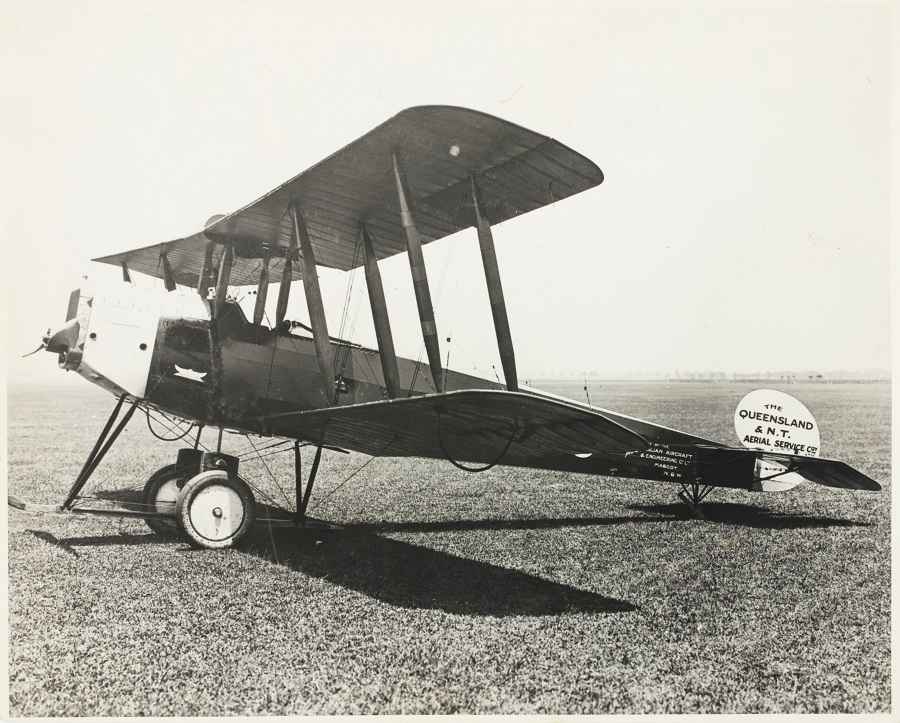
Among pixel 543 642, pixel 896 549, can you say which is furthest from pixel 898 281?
pixel 543 642

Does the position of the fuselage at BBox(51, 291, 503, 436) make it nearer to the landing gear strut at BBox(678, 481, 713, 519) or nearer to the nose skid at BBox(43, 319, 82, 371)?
the nose skid at BBox(43, 319, 82, 371)

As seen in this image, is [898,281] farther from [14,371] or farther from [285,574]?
[14,371]

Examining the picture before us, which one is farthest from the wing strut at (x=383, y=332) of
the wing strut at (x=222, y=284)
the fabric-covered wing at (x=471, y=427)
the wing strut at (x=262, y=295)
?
the wing strut at (x=222, y=284)

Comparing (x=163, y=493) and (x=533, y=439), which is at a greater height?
(x=533, y=439)

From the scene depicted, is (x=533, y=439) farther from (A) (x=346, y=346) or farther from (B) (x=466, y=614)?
(A) (x=346, y=346)

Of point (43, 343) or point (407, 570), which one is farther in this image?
point (43, 343)

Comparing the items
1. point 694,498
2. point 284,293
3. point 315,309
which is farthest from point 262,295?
point 694,498
